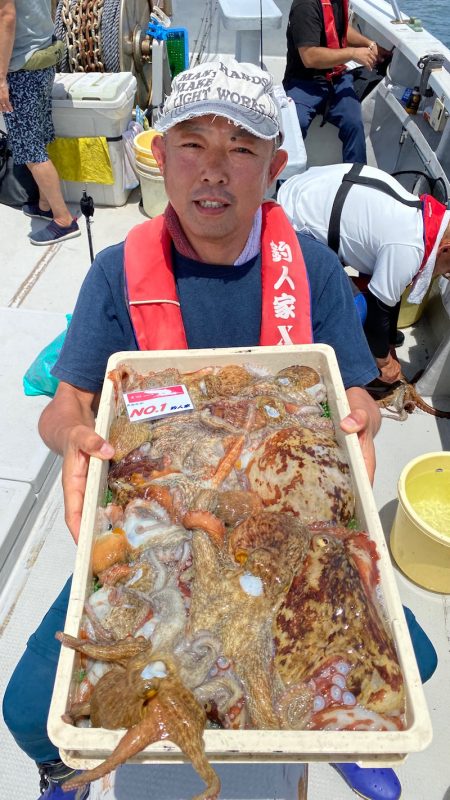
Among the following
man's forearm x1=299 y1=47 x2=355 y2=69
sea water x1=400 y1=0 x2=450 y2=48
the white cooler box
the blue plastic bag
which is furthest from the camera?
sea water x1=400 y1=0 x2=450 y2=48

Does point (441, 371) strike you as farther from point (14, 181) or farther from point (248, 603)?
point (14, 181)

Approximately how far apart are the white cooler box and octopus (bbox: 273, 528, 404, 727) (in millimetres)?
4982

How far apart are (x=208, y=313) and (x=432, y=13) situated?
15.5 m

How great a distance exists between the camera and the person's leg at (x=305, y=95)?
529cm

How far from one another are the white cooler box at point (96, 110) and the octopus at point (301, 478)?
15.3ft

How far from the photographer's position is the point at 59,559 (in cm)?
267

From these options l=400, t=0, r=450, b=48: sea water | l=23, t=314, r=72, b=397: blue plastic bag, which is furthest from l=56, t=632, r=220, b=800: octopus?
l=400, t=0, r=450, b=48: sea water

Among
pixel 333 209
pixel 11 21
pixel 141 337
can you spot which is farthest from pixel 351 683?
pixel 11 21

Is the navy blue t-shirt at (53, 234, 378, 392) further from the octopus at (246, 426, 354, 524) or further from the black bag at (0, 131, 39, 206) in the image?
the black bag at (0, 131, 39, 206)

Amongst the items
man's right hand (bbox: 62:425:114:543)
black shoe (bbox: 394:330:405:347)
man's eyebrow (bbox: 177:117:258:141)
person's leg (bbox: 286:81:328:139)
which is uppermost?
man's eyebrow (bbox: 177:117:258:141)

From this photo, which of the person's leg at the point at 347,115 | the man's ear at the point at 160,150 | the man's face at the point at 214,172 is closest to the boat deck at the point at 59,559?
the man's face at the point at 214,172

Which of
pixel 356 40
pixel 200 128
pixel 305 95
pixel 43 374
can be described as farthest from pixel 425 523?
pixel 356 40

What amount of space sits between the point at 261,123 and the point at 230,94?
4.6 inches

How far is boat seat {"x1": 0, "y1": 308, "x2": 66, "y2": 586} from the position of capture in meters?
2.60
